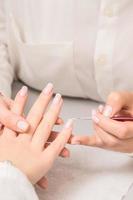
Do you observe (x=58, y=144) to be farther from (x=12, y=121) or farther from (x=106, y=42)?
(x=106, y=42)

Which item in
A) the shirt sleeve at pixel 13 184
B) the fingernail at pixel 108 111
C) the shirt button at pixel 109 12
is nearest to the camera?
the shirt sleeve at pixel 13 184

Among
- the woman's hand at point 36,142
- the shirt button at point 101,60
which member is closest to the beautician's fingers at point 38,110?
the woman's hand at point 36,142

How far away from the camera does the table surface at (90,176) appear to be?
0.69m

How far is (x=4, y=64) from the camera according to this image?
96 cm

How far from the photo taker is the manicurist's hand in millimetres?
680

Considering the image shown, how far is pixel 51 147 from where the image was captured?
2.27 feet

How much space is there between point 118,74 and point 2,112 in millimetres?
247

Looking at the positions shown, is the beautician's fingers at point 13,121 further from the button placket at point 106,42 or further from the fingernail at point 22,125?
the button placket at point 106,42

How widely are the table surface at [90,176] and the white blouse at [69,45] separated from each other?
0.54 feet

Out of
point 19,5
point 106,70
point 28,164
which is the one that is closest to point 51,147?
point 28,164

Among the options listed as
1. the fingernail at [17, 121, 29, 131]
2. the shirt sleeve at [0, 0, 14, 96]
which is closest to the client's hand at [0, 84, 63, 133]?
the fingernail at [17, 121, 29, 131]

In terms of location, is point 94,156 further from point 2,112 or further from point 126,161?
point 2,112

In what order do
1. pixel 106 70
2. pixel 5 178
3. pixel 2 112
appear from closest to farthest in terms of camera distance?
pixel 5 178 < pixel 2 112 < pixel 106 70

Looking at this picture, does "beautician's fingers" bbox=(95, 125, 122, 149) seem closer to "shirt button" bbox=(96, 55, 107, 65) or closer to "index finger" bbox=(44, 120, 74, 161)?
"index finger" bbox=(44, 120, 74, 161)
